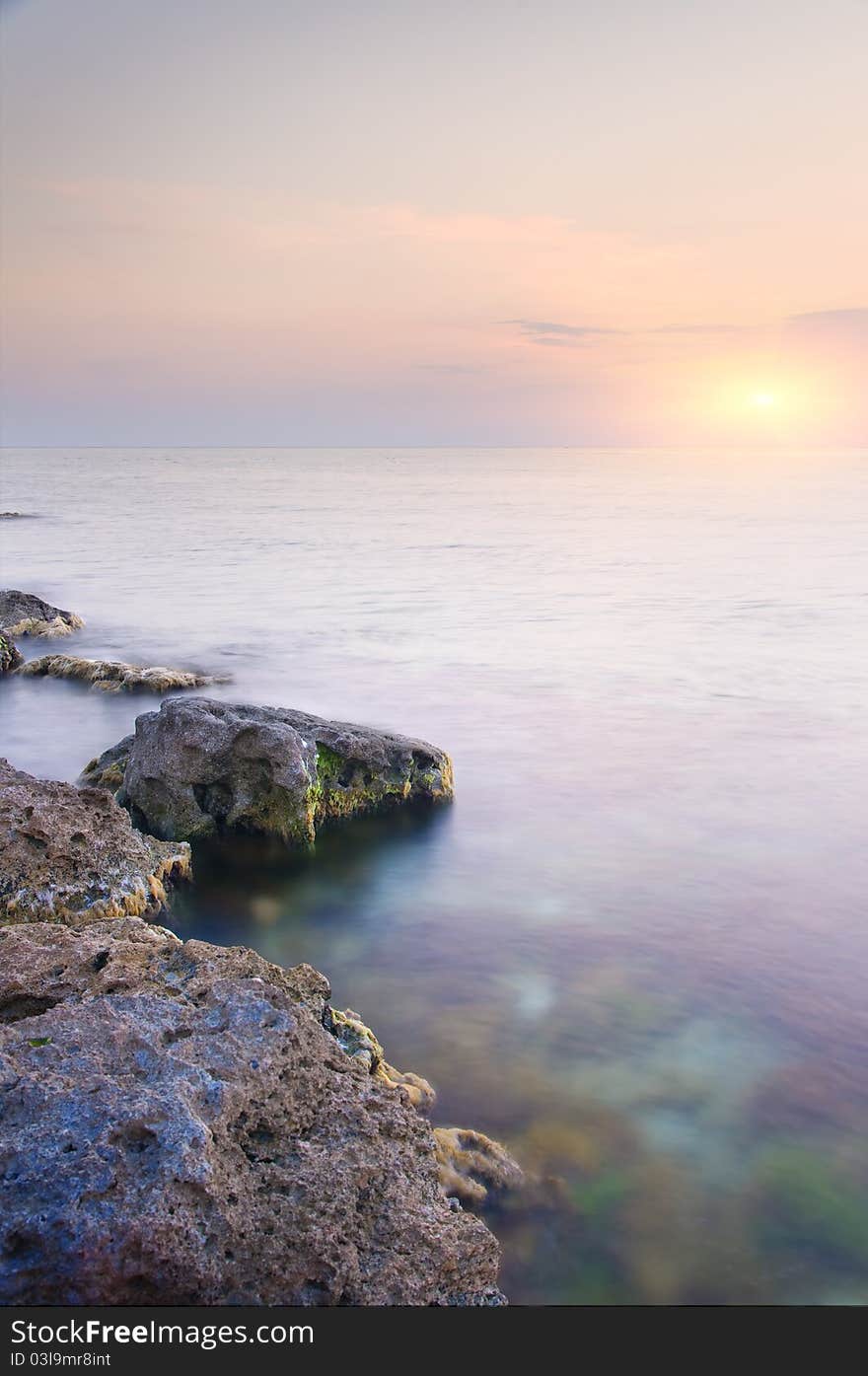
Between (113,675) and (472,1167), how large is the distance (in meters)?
9.93

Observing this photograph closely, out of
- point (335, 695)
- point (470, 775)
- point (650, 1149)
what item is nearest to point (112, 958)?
point (650, 1149)

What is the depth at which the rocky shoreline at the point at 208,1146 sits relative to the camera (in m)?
2.50

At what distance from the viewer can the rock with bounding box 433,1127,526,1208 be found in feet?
13.1

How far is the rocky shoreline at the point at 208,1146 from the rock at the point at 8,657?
1026 cm

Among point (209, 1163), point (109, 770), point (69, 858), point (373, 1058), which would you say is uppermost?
point (209, 1163)

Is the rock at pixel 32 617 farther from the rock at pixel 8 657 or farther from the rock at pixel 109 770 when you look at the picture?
the rock at pixel 109 770

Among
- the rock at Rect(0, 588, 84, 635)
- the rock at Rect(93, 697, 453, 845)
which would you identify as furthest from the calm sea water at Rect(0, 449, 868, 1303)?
the rock at Rect(0, 588, 84, 635)

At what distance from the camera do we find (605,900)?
7043mm

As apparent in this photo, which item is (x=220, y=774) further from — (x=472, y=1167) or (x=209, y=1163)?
(x=209, y=1163)

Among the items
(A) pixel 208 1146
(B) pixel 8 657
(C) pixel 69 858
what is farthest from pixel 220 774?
(B) pixel 8 657

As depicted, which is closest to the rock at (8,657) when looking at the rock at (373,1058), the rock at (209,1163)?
the rock at (373,1058)

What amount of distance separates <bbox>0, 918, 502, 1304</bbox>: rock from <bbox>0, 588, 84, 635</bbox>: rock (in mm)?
13941

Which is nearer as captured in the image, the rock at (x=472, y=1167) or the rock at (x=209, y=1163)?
the rock at (x=209, y=1163)

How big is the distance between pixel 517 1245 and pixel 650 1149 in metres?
0.83
